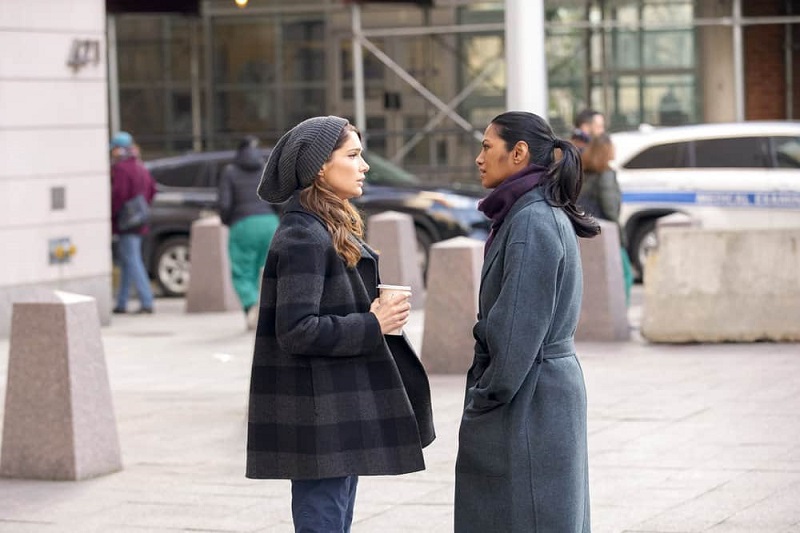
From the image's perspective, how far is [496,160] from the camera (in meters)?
4.69

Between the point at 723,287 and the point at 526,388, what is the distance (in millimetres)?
8563

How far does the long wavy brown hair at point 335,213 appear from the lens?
484cm

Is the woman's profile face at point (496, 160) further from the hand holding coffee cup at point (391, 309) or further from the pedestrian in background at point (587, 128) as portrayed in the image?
the pedestrian in background at point (587, 128)

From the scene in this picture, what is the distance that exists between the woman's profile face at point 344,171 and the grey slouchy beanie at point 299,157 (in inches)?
1.4

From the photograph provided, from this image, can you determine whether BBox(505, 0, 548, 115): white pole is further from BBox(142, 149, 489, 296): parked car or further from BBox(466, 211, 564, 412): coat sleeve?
BBox(466, 211, 564, 412): coat sleeve

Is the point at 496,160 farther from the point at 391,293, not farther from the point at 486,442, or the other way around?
the point at 486,442

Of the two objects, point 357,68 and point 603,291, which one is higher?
point 357,68

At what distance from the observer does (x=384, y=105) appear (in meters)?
26.3

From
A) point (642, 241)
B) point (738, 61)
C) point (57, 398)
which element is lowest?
point (57, 398)

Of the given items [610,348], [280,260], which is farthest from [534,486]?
[610,348]

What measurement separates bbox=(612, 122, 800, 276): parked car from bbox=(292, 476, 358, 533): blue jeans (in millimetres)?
13745

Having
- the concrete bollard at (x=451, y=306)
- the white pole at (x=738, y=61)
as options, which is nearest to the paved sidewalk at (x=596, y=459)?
the concrete bollard at (x=451, y=306)

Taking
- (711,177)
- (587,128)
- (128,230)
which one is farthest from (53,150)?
(711,177)

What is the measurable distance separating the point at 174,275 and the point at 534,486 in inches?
604
